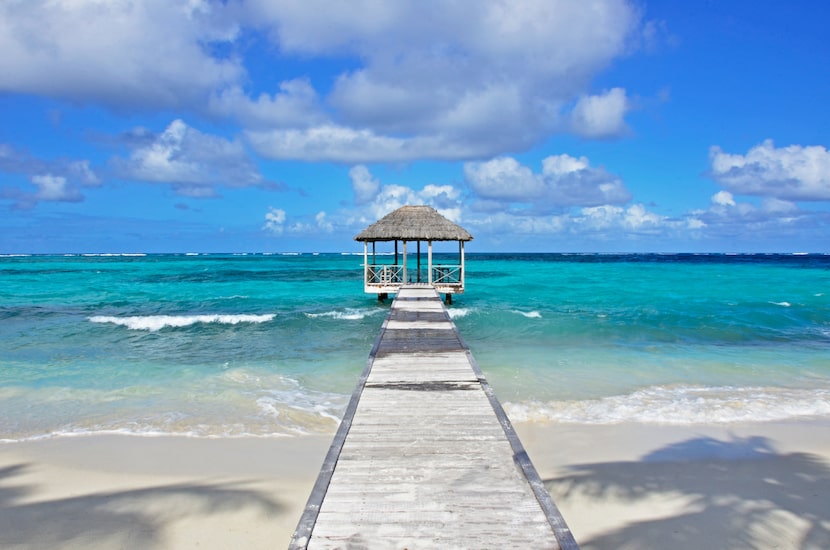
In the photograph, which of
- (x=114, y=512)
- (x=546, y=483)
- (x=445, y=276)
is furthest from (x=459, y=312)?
(x=114, y=512)

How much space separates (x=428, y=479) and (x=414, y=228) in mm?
17182

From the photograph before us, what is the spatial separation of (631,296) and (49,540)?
28072 mm

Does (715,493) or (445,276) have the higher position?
(445,276)

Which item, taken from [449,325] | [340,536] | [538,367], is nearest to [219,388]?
[449,325]

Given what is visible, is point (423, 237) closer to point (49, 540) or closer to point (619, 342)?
point (619, 342)

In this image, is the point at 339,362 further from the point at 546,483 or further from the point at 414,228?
the point at 414,228

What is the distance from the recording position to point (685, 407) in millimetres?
A: 8523

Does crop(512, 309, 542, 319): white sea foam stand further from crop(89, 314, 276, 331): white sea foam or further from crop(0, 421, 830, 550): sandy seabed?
crop(0, 421, 830, 550): sandy seabed

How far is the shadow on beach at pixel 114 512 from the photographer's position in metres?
4.59

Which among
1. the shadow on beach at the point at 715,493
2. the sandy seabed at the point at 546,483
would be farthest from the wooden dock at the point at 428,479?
the shadow on beach at the point at 715,493

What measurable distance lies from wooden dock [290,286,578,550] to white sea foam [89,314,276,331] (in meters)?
14.2

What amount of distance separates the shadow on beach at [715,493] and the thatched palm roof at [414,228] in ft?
46.6

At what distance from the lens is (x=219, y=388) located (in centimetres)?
979

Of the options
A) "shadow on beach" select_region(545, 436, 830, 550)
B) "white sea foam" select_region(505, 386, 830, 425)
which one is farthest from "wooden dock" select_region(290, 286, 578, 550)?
"white sea foam" select_region(505, 386, 830, 425)
